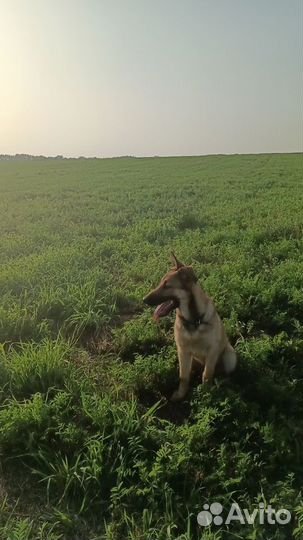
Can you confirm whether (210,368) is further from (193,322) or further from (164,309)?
(164,309)

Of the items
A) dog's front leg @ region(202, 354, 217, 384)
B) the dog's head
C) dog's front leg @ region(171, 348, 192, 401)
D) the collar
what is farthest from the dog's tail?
the dog's head

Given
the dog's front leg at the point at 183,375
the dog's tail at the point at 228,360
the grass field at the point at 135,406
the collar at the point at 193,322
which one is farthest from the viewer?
the dog's tail at the point at 228,360

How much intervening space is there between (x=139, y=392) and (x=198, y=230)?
18.6 ft

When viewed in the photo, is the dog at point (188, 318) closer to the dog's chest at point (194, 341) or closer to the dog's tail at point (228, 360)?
the dog's chest at point (194, 341)

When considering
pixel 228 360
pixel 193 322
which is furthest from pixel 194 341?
pixel 228 360

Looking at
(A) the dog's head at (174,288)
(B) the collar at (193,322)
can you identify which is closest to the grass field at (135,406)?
(B) the collar at (193,322)

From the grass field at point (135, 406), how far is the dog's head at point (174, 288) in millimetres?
813

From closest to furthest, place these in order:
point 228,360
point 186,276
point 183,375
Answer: point 186,276, point 183,375, point 228,360

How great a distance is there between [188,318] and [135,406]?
865 millimetres

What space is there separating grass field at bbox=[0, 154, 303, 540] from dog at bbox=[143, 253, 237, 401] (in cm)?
20

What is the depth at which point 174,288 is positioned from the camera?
3580mm

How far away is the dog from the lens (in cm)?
357

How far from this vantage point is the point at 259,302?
5.16 m

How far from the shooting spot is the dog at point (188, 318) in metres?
3.57
